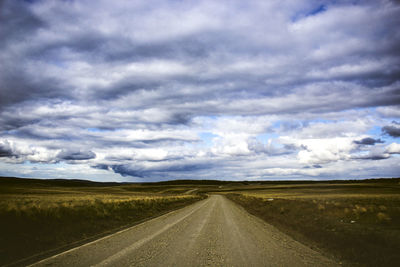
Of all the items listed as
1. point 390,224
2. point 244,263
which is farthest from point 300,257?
point 390,224

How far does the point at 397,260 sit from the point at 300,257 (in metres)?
2.80

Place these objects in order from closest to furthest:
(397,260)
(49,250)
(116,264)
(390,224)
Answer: (116,264) → (397,260) → (49,250) → (390,224)

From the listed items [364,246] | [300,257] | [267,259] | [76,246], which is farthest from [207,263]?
[364,246]

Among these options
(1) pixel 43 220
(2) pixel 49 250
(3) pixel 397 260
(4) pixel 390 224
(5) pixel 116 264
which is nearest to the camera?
(5) pixel 116 264

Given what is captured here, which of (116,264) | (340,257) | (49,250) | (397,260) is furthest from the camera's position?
(49,250)

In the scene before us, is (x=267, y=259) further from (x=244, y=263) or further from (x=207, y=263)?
(x=207, y=263)

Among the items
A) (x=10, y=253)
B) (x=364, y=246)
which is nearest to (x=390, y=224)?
(x=364, y=246)

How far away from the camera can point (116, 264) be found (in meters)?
7.70

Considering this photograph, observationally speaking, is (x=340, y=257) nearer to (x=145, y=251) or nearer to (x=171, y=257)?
(x=171, y=257)

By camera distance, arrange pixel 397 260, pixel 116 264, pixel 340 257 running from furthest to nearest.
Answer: pixel 340 257, pixel 397 260, pixel 116 264

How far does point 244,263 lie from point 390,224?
9534 millimetres

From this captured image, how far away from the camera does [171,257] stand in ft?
28.3

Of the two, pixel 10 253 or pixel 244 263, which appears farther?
pixel 10 253

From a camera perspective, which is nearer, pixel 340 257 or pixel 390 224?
pixel 340 257
